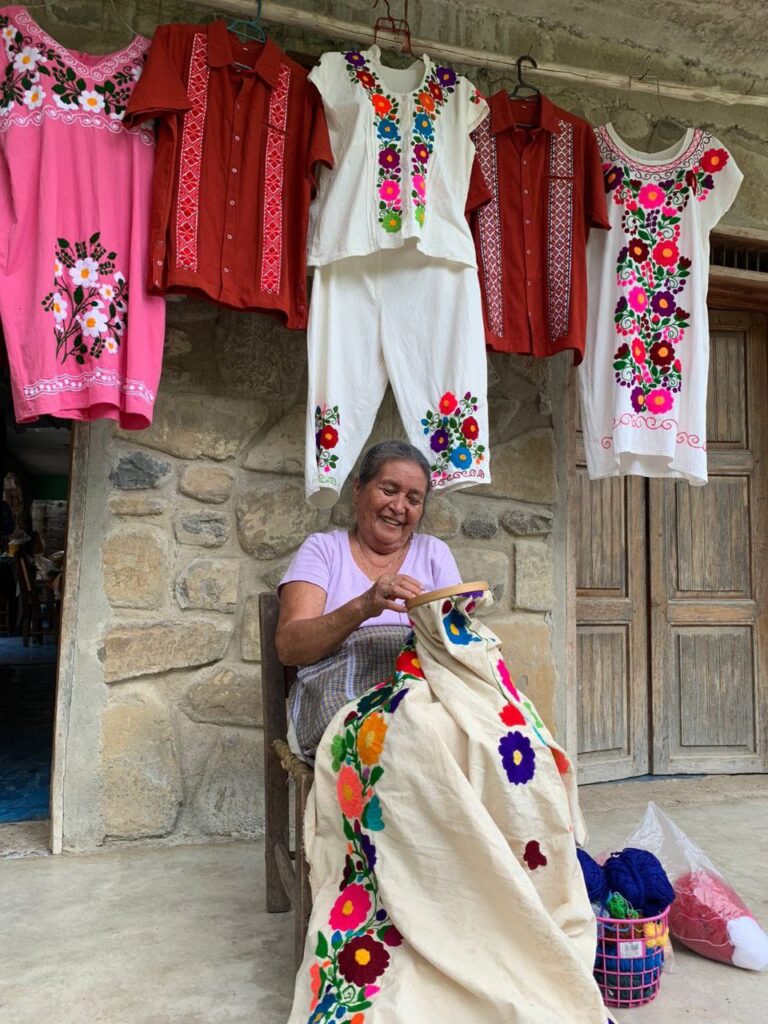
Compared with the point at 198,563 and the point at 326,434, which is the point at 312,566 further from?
the point at 198,563

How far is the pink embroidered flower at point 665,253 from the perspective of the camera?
3.15 m

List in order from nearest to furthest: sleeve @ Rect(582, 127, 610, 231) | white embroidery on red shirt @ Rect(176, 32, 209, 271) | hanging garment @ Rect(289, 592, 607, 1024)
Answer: hanging garment @ Rect(289, 592, 607, 1024) < white embroidery on red shirt @ Rect(176, 32, 209, 271) < sleeve @ Rect(582, 127, 610, 231)

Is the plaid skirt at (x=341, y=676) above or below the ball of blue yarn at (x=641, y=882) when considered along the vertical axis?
above

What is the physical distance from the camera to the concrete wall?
2832 millimetres

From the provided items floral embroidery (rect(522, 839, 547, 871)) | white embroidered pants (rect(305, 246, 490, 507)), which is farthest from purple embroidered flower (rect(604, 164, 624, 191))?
floral embroidery (rect(522, 839, 547, 871))

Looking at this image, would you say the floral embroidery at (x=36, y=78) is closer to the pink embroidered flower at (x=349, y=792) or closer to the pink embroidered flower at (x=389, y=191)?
the pink embroidered flower at (x=389, y=191)

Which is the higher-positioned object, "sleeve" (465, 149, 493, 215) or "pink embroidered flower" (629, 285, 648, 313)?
"sleeve" (465, 149, 493, 215)

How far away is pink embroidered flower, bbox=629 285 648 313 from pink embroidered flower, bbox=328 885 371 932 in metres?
2.28

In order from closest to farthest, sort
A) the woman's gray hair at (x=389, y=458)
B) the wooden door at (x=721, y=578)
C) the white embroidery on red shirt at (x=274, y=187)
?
1. the woman's gray hair at (x=389, y=458)
2. the white embroidery on red shirt at (x=274, y=187)
3. the wooden door at (x=721, y=578)

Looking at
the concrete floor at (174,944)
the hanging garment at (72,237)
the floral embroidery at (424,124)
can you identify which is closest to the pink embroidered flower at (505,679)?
the concrete floor at (174,944)

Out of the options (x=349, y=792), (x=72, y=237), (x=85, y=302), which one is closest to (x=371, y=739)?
(x=349, y=792)

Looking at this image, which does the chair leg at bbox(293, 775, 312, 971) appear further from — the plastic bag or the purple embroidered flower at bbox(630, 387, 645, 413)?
the purple embroidered flower at bbox(630, 387, 645, 413)

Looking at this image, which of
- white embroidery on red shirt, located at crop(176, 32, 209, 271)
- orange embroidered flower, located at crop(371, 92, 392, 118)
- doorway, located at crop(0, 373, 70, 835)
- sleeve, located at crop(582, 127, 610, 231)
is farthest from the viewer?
doorway, located at crop(0, 373, 70, 835)

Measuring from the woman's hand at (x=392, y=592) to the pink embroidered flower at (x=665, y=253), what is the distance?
6.32ft
